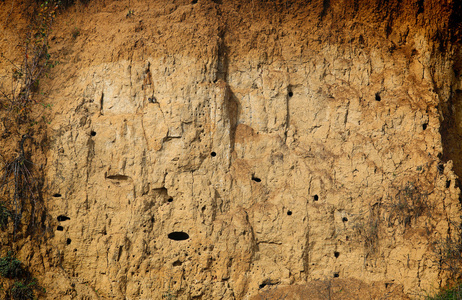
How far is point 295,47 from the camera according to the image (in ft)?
30.1

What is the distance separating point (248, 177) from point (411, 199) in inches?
120

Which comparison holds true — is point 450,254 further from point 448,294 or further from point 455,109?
point 455,109

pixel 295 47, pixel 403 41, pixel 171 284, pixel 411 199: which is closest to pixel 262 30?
pixel 295 47

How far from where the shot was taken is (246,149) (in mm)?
8734

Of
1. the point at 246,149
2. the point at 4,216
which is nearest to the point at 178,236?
the point at 246,149

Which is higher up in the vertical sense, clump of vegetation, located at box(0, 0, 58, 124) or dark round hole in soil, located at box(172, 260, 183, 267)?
clump of vegetation, located at box(0, 0, 58, 124)

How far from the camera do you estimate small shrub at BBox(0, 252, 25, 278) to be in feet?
25.3

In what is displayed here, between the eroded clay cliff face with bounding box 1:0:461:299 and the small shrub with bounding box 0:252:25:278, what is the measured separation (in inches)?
8.1

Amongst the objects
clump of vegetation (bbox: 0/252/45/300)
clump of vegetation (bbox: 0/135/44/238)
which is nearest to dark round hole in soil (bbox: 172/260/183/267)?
clump of vegetation (bbox: 0/252/45/300)

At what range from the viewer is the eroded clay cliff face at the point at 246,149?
318 inches

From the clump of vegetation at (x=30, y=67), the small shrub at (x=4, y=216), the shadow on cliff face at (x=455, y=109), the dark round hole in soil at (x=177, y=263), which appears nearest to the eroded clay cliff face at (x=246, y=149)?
the dark round hole in soil at (x=177, y=263)

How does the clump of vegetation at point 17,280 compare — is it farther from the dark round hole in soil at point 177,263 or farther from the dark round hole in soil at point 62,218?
the dark round hole in soil at point 177,263

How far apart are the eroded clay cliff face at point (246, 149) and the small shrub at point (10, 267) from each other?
0.21 metres

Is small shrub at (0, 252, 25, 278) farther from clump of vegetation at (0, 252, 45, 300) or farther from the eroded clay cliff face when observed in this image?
the eroded clay cliff face
